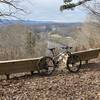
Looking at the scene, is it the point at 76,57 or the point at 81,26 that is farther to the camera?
the point at 81,26

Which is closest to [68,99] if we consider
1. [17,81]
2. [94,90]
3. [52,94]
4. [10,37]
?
[52,94]

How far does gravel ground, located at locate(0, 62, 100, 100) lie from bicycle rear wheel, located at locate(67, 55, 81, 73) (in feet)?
1.96

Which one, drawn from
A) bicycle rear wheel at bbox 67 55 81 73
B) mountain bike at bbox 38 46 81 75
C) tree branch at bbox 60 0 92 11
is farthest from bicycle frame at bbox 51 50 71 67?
tree branch at bbox 60 0 92 11

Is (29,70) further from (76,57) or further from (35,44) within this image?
(35,44)

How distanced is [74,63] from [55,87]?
3.68 m

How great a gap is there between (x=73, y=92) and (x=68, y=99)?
2.45 feet

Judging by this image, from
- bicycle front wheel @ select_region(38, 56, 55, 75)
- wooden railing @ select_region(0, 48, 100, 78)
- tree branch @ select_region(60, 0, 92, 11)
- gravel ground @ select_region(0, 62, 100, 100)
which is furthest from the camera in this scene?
tree branch @ select_region(60, 0, 92, 11)

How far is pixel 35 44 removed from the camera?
67.6 m

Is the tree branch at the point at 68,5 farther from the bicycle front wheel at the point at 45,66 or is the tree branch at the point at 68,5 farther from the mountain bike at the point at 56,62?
the bicycle front wheel at the point at 45,66

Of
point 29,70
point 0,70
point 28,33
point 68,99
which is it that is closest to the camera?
point 68,99

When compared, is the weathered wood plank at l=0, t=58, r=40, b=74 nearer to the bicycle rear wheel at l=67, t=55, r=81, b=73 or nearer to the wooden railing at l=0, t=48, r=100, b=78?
the wooden railing at l=0, t=48, r=100, b=78

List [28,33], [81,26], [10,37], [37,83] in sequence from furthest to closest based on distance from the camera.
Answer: [10,37] < [28,33] < [81,26] < [37,83]

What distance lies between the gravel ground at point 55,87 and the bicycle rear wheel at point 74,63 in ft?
1.96

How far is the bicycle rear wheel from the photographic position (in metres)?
12.9
